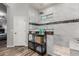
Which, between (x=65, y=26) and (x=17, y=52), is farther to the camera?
(x=17, y=52)

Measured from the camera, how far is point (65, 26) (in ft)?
5.67

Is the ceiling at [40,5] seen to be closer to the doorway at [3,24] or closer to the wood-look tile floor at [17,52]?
the doorway at [3,24]

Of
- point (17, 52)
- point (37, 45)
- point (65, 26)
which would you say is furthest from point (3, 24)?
point (65, 26)

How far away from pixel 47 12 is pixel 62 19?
1.26ft

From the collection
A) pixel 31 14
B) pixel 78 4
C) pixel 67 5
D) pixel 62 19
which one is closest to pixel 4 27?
pixel 31 14

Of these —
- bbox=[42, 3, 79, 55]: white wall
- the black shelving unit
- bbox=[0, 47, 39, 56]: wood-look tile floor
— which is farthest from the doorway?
bbox=[42, 3, 79, 55]: white wall

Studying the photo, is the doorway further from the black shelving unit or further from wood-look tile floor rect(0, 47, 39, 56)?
the black shelving unit

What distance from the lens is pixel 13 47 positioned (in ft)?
6.63

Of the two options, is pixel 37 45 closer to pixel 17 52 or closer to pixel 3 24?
pixel 17 52

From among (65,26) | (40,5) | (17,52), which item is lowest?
(17,52)

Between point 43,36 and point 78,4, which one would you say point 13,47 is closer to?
point 43,36

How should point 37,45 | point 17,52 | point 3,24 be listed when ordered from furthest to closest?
point 37,45 < point 3,24 < point 17,52

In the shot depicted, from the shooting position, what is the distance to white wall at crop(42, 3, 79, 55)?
1.61 m

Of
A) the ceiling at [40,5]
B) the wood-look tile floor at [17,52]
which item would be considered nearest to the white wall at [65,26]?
the ceiling at [40,5]
